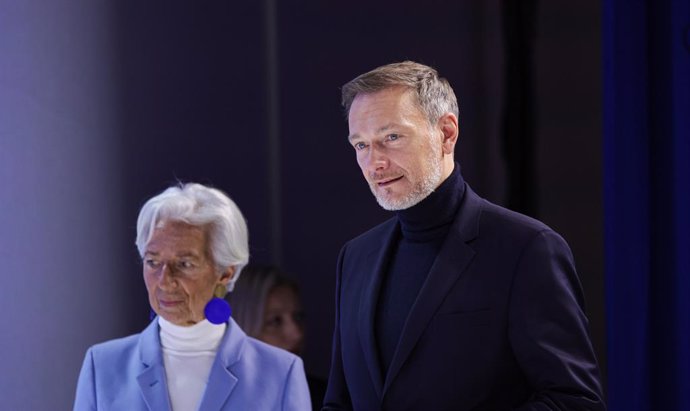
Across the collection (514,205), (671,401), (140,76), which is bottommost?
(671,401)

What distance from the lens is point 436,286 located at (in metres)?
1.79

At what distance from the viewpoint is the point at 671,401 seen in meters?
2.53

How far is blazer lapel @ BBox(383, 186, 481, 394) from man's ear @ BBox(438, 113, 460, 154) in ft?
0.52

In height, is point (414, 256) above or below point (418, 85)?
below

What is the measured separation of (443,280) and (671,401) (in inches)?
42.4

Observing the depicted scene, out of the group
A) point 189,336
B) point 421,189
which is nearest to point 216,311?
point 189,336

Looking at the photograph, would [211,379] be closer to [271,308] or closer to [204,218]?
[204,218]

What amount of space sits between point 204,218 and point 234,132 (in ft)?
3.65

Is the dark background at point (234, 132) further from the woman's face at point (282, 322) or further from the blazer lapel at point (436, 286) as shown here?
the blazer lapel at point (436, 286)

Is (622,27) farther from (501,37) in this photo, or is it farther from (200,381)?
(200,381)

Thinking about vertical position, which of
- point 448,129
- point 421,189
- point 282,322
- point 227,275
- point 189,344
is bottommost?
point 282,322

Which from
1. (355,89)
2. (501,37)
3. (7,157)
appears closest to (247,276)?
(7,157)

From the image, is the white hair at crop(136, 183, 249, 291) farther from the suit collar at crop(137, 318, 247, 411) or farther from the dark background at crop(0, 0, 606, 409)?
the dark background at crop(0, 0, 606, 409)

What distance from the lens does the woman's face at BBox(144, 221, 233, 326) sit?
2279 millimetres
